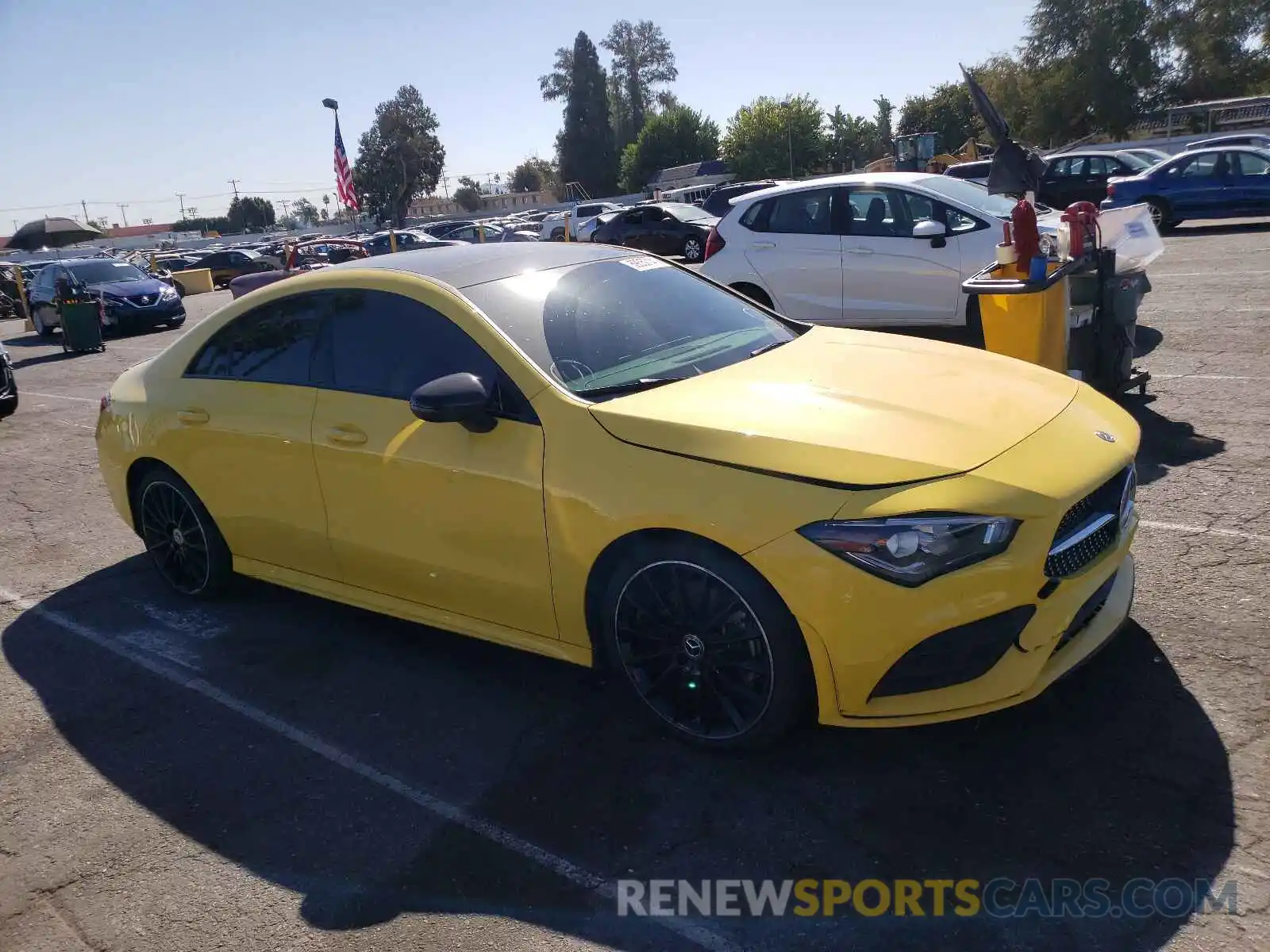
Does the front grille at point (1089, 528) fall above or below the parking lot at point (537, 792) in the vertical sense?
above

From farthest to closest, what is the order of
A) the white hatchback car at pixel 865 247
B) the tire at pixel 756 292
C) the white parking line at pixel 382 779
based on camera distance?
1. the tire at pixel 756 292
2. the white hatchback car at pixel 865 247
3. the white parking line at pixel 382 779

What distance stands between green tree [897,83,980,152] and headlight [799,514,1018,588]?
207ft

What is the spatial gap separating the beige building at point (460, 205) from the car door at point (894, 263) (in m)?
82.1

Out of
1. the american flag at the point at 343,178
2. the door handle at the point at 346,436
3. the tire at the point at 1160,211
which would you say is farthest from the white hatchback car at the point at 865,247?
the american flag at the point at 343,178

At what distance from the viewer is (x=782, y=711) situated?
3.11m

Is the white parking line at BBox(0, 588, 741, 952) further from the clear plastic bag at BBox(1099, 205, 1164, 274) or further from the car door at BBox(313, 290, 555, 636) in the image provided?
the clear plastic bag at BBox(1099, 205, 1164, 274)

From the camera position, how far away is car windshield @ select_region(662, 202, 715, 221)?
2453cm

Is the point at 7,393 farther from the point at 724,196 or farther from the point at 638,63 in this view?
the point at 638,63

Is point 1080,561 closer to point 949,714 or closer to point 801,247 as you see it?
point 949,714

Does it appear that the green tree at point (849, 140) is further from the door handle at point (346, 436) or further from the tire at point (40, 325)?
the door handle at point (346, 436)

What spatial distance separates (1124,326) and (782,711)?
5.06 meters

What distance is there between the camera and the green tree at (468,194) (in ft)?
326

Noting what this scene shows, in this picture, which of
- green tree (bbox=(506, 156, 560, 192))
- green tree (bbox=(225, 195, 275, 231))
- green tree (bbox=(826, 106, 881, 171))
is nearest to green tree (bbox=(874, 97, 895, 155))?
green tree (bbox=(826, 106, 881, 171))

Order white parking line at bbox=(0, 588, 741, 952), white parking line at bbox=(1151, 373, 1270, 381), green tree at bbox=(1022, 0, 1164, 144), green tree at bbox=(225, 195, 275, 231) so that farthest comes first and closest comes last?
green tree at bbox=(225, 195, 275, 231) < green tree at bbox=(1022, 0, 1164, 144) < white parking line at bbox=(1151, 373, 1270, 381) < white parking line at bbox=(0, 588, 741, 952)
